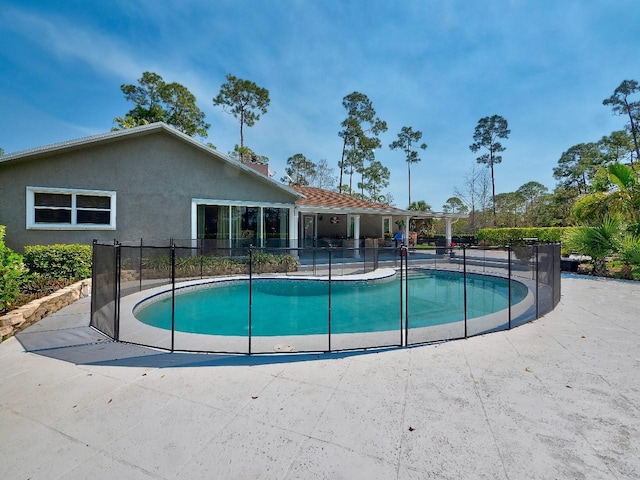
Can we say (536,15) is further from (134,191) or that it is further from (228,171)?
(134,191)

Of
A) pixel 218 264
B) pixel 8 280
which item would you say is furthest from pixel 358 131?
pixel 8 280

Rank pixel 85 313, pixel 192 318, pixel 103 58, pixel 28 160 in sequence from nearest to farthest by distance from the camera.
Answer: pixel 85 313, pixel 192 318, pixel 28 160, pixel 103 58

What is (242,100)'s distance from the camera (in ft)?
90.4

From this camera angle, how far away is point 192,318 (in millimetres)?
7082

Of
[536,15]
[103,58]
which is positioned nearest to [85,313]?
[103,58]

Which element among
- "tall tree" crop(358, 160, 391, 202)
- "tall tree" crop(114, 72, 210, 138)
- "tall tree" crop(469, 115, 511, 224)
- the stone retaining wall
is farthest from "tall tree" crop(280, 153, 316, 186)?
the stone retaining wall

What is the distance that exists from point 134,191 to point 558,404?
12.9 metres

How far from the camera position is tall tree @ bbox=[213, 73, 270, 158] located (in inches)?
1064

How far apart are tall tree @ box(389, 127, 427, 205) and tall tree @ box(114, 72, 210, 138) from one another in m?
25.0

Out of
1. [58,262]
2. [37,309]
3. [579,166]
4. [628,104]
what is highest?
[628,104]

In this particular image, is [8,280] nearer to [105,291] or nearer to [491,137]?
[105,291]

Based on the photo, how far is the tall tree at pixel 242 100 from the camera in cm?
2702

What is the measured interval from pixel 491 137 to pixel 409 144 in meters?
9.45

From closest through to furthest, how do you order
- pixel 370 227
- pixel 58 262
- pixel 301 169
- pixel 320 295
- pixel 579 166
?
1. pixel 58 262
2. pixel 320 295
3. pixel 370 227
4. pixel 579 166
5. pixel 301 169
